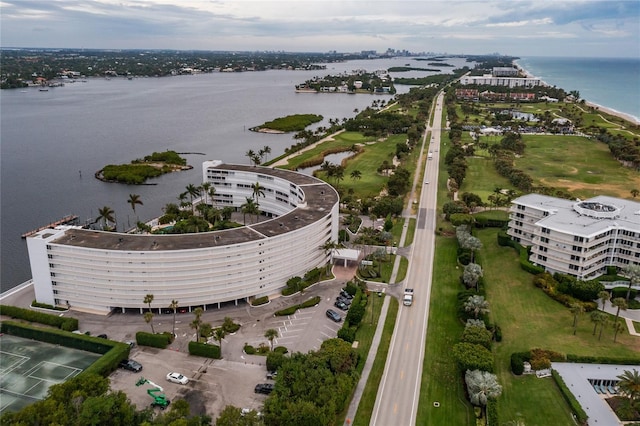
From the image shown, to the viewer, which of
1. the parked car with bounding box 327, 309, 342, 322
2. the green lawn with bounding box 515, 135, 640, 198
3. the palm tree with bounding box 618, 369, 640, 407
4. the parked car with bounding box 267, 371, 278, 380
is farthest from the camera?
the green lawn with bounding box 515, 135, 640, 198

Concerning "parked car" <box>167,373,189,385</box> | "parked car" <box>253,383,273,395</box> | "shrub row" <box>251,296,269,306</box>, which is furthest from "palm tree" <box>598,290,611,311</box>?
"parked car" <box>167,373,189,385</box>

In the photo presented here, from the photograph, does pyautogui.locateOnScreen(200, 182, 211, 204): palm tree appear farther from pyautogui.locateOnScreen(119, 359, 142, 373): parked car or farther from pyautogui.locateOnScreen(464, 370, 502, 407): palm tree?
pyautogui.locateOnScreen(464, 370, 502, 407): palm tree

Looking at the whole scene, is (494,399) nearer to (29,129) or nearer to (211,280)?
(211,280)

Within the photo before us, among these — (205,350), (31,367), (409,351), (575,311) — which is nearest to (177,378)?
(205,350)

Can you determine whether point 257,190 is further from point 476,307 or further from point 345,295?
point 476,307

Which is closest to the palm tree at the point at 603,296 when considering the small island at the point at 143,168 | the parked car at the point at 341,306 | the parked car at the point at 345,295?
the parked car at the point at 345,295

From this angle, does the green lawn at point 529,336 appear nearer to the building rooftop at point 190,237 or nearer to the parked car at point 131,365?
the building rooftop at point 190,237
